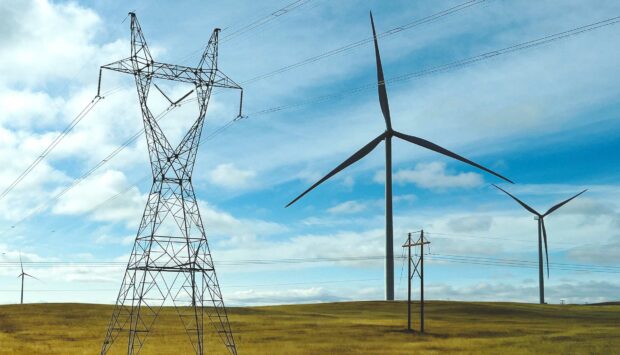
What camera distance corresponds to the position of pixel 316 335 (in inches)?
2633

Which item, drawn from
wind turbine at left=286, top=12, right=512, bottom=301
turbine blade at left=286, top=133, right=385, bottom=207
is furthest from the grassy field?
turbine blade at left=286, top=133, right=385, bottom=207

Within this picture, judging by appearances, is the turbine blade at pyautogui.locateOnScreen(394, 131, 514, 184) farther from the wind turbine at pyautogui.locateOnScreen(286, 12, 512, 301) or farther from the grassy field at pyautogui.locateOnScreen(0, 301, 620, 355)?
the grassy field at pyautogui.locateOnScreen(0, 301, 620, 355)

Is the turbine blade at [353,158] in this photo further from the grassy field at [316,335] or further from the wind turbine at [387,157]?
the grassy field at [316,335]

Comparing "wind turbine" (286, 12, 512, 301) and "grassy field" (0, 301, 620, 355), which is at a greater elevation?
"wind turbine" (286, 12, 512, 301)

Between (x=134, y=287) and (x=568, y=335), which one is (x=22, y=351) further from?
(x=568, y=335)

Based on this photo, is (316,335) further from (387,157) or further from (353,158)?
(387,157)

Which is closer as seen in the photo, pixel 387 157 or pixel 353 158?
pixel 353 158

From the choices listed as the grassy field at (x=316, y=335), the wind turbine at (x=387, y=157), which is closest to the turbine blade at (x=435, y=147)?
the wind turbine at (x=387, y=157)

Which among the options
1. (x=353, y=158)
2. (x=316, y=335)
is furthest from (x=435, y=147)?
(x=316, y=335)

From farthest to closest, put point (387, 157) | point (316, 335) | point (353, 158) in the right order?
1. point (387, 157)
2. point (353, 158)
3. point (316, 335)

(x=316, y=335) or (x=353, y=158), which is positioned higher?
(x=353, y=158)

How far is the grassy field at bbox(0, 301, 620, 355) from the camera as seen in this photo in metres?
54.8

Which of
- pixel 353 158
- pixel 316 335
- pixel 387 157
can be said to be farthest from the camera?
pixel 387 157

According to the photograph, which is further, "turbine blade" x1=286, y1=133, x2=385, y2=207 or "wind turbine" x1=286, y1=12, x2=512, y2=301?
"wind turbine" x1=286, y1=12, x2=512, y2=301
